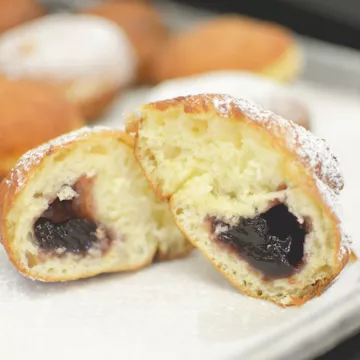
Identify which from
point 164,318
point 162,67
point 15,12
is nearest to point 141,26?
point 162,67

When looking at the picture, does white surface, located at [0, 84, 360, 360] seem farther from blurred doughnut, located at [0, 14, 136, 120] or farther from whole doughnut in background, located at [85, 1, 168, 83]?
whole doughnut in background, located at [85, 1, 168, 83]

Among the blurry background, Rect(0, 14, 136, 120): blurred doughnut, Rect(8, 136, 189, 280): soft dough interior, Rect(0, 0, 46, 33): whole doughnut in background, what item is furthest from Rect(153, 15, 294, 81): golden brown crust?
Rect(8, 136, 189, 280): soft dough interior

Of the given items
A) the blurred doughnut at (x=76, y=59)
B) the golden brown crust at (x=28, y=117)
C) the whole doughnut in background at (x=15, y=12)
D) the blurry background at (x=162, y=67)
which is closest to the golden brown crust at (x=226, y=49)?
the blurry background at (x=162, y=67)

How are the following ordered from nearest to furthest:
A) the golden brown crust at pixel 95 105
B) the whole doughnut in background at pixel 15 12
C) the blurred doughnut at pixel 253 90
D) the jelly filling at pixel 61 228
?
the jelly filling at pixel 61 228
the blurred doughnut at pixel 253 90
the golden brown crust at pixel 95 105
the whole doughnut in background at pixel 15 12

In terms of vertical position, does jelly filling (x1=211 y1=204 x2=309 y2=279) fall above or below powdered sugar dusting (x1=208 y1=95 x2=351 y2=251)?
below

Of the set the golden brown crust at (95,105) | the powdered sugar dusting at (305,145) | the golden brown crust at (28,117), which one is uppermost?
the powdered sugar dusting at (305,145)

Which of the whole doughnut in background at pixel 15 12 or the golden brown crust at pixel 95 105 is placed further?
the whole doughnut in background at pixel 15 12

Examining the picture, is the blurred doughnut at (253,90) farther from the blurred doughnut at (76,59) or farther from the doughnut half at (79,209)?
the doughnut half at (79,209)
